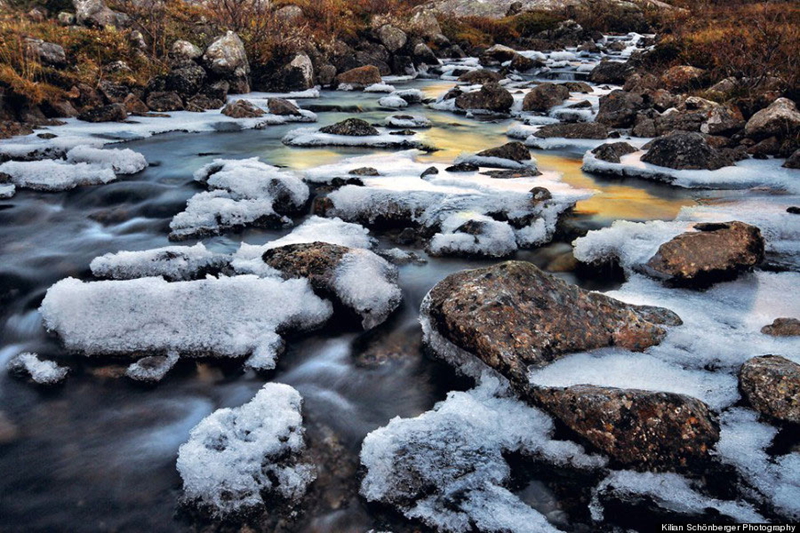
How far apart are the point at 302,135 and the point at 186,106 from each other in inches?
165

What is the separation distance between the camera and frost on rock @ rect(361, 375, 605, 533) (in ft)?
6.86

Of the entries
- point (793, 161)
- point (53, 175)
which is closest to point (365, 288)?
point (53, 175)

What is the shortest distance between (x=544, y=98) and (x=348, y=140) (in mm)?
5677

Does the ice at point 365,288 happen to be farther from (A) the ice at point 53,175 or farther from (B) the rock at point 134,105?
(B) the rock at point 134,105

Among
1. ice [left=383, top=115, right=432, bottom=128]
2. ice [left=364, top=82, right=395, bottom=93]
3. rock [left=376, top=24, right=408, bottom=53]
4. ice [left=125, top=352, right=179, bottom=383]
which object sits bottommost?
ice [left=125, top=352, right=179, bottom=383]

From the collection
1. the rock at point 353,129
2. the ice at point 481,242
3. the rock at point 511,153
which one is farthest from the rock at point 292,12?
the ice at point 481,242

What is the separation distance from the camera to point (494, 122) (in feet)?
36.3

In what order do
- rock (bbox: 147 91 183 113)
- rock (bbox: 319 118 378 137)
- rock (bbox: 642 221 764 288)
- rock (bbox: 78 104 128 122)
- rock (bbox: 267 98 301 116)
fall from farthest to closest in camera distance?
rock (bbox: 267 98 301 116) < rock (bbox: 147 91 183 113) < rock (bbox: 78 104 128 122) < rock (bbox: 319 118 378 137) < rock (bbox: 642 221 764 288)

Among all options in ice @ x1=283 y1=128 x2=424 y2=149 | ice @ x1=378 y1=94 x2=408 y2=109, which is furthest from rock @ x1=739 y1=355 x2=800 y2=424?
ice @ x1=378 y1=94 x2=408 y2=109

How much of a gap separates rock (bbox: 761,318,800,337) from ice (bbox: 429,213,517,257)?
1995 mm

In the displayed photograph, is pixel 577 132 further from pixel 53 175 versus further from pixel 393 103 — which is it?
pixel 53 175

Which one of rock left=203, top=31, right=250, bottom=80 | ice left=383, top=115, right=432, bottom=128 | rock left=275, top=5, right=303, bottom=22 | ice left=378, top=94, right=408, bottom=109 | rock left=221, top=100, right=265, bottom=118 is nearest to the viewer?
ice left=383, top=115, right=432, bottom=128

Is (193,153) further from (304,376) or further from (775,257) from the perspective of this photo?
(775,257)

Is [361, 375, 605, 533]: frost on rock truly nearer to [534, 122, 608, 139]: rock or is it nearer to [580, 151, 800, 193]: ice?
[580, 151, 800, 193]: ice
